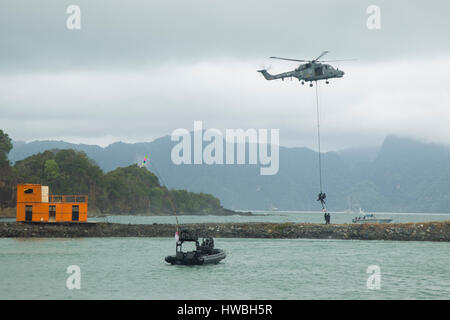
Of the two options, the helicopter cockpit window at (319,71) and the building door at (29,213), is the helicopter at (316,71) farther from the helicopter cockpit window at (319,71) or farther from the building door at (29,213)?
the building door at (29,213)

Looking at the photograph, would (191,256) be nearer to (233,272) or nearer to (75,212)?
(233,272)

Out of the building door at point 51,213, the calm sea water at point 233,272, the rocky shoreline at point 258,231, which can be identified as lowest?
the calm sea water at point 233,272

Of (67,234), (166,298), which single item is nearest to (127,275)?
(166,298)

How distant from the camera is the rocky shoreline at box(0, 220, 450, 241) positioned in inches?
3617

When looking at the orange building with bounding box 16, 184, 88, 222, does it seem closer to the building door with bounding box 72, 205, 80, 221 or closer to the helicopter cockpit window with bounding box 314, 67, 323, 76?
the building door with bounding box 72, 205, 80, 221

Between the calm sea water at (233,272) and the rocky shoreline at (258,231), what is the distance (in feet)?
28.2

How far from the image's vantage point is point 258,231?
3962 inches

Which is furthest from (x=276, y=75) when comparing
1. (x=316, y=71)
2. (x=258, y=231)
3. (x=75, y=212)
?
(x=75, y=212)

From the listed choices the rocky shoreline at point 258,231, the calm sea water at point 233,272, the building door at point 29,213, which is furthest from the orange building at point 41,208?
the calm sea water at point 233,272

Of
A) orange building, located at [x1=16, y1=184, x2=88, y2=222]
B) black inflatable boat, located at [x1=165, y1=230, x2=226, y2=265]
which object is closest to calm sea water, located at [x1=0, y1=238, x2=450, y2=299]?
black inflatable boat, located at [x1=165, y1=230, x2=226, y2=265]

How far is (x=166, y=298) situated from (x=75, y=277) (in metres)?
12.7

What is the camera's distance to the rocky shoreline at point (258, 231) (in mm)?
91875

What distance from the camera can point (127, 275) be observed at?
169 ft

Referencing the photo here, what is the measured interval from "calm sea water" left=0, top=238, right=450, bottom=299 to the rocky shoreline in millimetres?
8584
